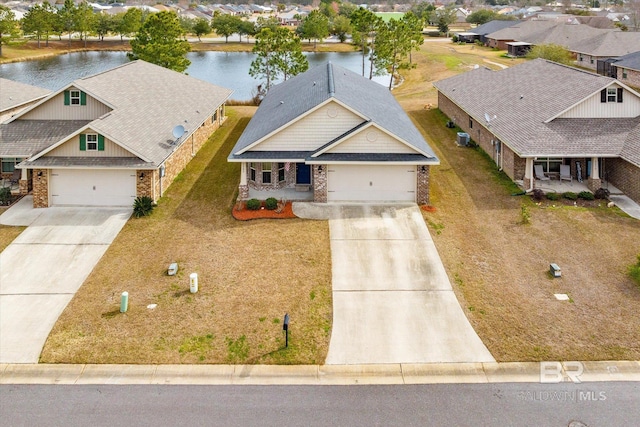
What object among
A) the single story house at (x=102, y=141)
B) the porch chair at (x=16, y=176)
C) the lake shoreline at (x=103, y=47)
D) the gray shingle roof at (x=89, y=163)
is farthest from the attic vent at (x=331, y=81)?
the lake shoreline at (x=103, y=47)

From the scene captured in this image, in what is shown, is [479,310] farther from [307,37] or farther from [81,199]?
[307,37]

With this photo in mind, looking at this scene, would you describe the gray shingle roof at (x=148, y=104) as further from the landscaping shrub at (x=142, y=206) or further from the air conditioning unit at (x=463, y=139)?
the air conditioning unit at (x=463, y=139)

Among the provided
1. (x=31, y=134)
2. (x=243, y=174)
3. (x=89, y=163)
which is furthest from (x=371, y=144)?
(x=31, y=134)

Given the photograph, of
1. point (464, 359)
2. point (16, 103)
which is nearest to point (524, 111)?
point (464, 359)

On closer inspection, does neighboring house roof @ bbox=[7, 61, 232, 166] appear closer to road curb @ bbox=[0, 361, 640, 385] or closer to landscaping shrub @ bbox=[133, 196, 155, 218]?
landscaping shrub @ bbox=[133, 196, 155, 218]

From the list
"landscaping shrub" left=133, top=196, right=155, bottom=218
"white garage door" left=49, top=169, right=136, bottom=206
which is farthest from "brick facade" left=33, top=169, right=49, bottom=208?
"landscaping shrub" left=133, top=196, right=155, bottom=218
